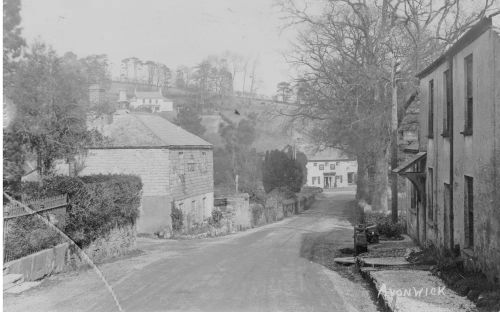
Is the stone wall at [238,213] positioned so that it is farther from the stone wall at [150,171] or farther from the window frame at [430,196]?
the window frame at [430,196]

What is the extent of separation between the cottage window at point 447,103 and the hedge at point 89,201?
9762mm

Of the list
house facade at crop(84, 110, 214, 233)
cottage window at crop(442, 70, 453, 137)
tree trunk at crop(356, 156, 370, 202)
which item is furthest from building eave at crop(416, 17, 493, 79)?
tree trunk at crop(356, 156, 370, 202)

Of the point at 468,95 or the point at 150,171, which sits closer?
the point at 468,95

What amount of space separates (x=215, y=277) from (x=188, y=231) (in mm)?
17325

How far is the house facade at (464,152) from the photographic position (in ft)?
32.0

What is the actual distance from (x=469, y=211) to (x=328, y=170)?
3164 inches

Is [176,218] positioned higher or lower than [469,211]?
lower

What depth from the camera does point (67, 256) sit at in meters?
13.5

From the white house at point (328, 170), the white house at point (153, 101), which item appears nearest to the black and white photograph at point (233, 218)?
the white house at point (153, 101)

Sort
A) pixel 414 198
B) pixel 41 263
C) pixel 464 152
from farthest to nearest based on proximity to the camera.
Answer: pixel 414 198, pixel 41 263, pixel 464 152

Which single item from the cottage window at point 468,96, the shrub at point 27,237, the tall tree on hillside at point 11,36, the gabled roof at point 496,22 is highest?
the tall tree on hillside at point 11,36

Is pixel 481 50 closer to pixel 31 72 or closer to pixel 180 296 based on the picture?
pixel 180 296

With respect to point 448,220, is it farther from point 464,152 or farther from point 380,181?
point 380,181

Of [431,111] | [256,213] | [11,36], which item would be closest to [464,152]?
[431,111]
